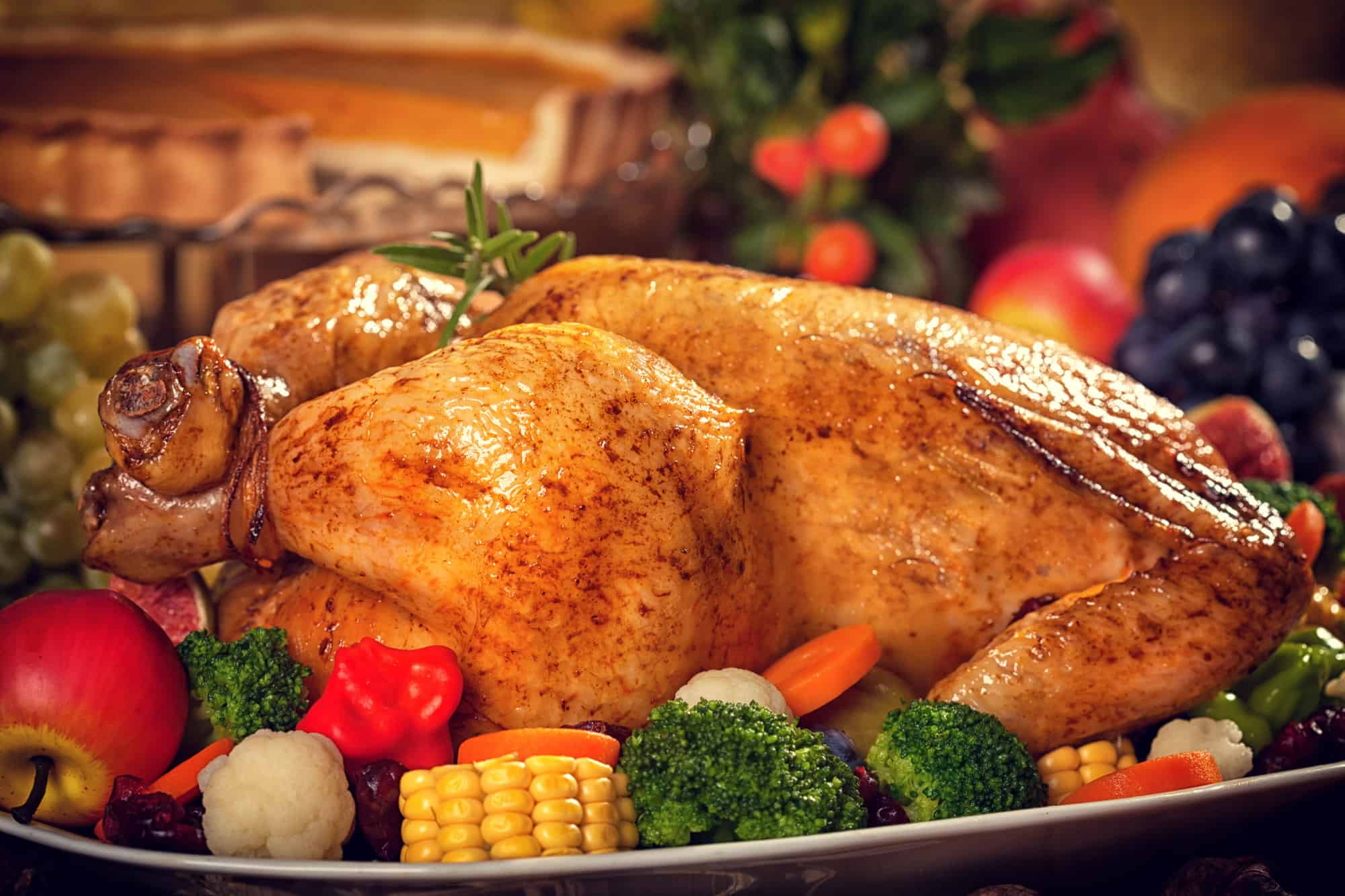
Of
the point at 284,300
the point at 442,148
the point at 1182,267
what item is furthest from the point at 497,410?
the point at 442,148

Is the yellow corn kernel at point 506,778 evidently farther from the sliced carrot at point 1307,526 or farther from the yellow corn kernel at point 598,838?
the sliced carrot at point 1307,526

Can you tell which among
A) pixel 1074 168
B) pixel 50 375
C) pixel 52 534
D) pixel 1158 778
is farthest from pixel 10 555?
pixel 1074 168

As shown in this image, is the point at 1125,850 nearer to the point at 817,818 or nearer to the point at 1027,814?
the point at 1027,814

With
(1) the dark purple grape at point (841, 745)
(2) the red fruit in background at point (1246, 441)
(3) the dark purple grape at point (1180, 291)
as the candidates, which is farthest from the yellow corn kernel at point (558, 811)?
(3) the dark purple grape at point (1180, 291)

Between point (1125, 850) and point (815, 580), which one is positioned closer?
point (1125, 850)

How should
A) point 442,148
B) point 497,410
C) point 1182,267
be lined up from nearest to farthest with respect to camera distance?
point 497,410
point 1182,267
point 442,148
